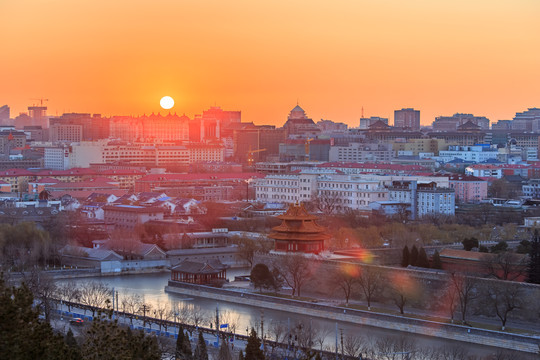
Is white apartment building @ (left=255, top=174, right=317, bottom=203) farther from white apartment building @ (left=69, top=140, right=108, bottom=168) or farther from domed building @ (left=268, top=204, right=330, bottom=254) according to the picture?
white apartment building @ (left=69, top=140, right=108, bottom=168)

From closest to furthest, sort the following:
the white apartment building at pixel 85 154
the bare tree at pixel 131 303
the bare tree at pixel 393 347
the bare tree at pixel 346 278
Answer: the bare tree at pixel 393 347
the bare tree at pixel 131 303
the bare tree at pixel 346 278
the white apartment building at pixel 85 154

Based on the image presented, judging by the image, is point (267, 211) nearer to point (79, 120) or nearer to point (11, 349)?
point (11, 349)

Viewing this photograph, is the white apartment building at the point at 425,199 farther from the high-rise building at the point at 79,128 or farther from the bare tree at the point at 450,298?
the high-rise building at the point at 79,128

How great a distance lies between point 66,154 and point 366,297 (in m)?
38.3

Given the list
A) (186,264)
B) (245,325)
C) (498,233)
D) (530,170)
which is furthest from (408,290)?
(530,170)

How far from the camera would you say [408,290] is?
17984 mm

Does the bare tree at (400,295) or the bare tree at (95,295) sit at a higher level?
the bare tree at (400,295)

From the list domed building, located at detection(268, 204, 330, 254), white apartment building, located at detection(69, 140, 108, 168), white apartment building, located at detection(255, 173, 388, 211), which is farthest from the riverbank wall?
white apartment building, located at detection(69, 140, 108, 168)

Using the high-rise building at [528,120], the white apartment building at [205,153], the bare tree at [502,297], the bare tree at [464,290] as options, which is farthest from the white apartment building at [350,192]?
the high-rise building at [528,120]

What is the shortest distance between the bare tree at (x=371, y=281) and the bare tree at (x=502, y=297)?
2.05 meters

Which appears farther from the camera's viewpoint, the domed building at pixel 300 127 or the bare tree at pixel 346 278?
the domed building at pixel 300 127

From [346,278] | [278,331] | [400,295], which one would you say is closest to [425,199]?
[346,278]

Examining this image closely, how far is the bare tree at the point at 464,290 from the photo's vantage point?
16.7m

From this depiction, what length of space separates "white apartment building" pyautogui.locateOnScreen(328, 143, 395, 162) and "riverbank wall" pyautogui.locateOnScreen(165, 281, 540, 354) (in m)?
37.7
